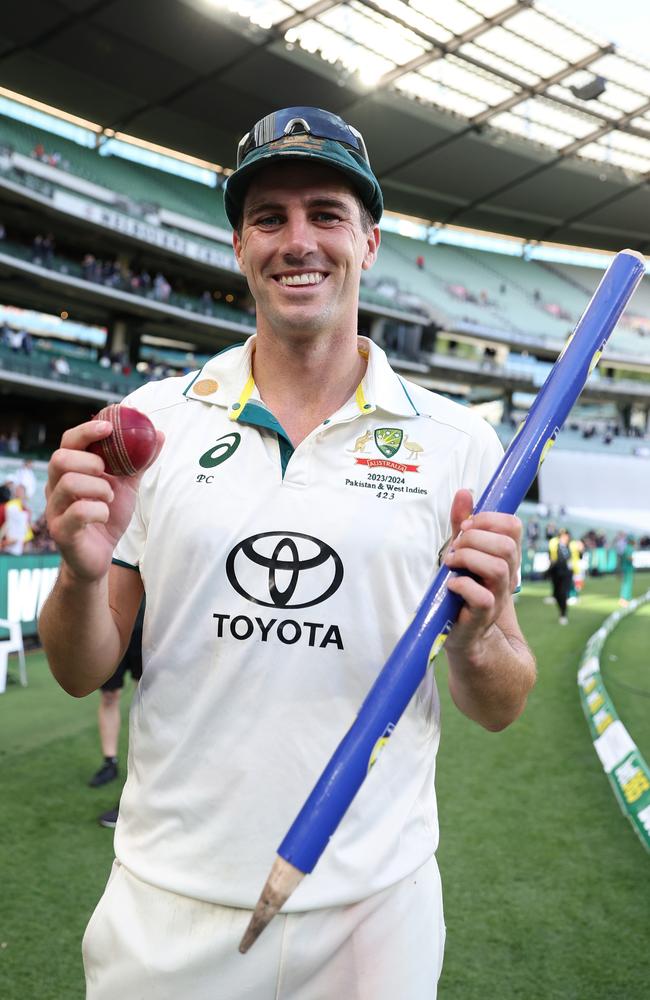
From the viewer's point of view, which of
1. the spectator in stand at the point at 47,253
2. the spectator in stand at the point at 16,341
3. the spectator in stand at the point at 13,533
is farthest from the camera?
the spectator in stand at the point at 47,253

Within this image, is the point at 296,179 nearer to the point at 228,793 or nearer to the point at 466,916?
the point at 228,793

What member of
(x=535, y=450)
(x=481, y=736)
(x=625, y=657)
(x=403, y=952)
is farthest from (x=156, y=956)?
(x=625, y=657)

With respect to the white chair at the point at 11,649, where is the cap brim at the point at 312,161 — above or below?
above

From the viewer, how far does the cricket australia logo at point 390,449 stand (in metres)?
1.78

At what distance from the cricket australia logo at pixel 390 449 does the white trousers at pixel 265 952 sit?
33.7 inches

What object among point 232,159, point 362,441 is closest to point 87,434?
point 362,441

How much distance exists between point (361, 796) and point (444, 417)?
33.4 inches

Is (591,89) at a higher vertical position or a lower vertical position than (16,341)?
higher

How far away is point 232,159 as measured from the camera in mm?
36406

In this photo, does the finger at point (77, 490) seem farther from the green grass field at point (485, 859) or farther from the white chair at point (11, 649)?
the white chair at point (11, 649)

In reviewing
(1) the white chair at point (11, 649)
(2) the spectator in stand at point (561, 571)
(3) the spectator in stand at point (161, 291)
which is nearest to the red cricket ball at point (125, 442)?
(1) the white chair at point (11, 649)

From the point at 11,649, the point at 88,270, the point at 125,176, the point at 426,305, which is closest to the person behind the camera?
the point at 11,649

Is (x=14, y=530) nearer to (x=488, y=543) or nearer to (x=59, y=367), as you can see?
(x=488, y=543)

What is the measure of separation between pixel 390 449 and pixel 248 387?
362mm
